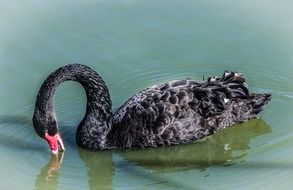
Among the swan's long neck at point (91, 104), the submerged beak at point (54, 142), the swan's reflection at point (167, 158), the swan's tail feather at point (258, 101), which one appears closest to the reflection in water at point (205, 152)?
the swan's reflection at point (167, 158)

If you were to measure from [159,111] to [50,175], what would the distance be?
3.83ft

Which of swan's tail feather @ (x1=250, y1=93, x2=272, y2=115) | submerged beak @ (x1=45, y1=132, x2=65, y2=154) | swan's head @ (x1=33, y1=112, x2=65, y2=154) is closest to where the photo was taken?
swan's head @ (x1=33, y1=112, x2=65, y2=154)

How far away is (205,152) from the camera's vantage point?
728 cm

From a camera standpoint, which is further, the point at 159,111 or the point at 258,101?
the point at 258,101

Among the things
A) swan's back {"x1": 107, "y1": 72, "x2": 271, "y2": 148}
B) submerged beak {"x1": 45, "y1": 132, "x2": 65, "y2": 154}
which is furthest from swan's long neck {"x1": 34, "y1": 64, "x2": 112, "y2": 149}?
submerged beak {"x1": 45, "y1": 132, "x2": 65, "y2": 154}

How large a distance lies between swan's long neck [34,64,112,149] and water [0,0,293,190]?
146 mm

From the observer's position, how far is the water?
6.90m

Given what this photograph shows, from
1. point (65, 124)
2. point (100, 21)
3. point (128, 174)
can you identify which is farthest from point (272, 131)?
point (100, 21)

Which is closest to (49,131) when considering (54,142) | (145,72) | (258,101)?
(54,142)

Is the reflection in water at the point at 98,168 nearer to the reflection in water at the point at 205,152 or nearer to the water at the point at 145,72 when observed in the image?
the water at the point at 145,72

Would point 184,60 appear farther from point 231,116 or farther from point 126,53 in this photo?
point 231,116

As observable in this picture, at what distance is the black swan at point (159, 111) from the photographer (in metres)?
7.38

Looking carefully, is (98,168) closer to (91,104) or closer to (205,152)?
(91,104)

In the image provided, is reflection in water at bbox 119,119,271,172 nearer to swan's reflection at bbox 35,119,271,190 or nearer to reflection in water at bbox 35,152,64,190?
swan's reflection at bbox 35,119,271,190
